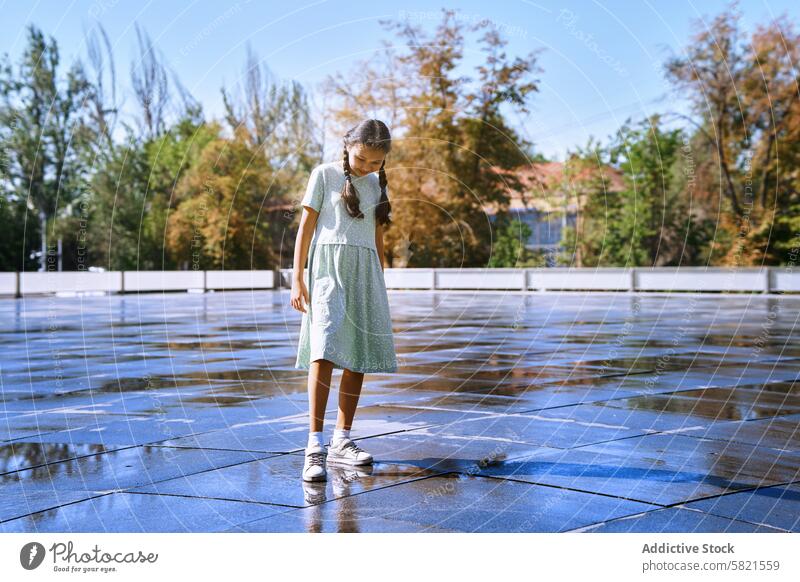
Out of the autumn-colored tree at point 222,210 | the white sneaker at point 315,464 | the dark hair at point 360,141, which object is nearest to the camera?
the white sneaker at point 315,464

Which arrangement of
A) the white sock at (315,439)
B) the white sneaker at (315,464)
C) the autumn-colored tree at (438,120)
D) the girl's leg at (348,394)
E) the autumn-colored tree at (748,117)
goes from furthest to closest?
the autumn-colored tree at (748,117), the autumn-colored tree at (438,120), the girl's leg at (348,394), the white sock at (315,439), the white sneaker at (315,464)

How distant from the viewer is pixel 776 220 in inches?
1431

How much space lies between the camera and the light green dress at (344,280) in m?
5.42

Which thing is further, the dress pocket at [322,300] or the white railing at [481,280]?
the white railing at [481,280]

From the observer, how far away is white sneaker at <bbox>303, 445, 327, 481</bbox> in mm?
5031

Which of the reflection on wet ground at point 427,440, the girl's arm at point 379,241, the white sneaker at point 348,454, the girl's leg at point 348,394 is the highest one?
the girl's arm at point 379,241

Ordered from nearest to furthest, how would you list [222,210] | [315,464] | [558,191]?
1. [315,464]
2. [222,210]
3. [558,191]

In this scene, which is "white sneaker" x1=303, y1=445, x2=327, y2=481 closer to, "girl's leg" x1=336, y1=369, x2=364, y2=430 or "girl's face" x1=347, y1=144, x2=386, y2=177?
"girl's leg" x1=336, y1=369, x2=364, y2=430

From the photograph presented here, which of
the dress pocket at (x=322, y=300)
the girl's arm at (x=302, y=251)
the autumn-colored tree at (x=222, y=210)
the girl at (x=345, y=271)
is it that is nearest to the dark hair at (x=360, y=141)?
the girl at (x=345, y=271)

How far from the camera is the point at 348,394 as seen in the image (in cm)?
571
